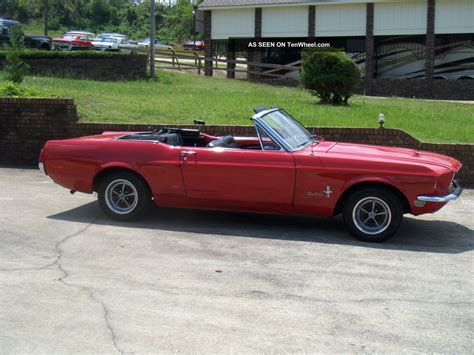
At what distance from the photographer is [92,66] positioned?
24.4m

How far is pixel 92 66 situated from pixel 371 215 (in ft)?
61.8

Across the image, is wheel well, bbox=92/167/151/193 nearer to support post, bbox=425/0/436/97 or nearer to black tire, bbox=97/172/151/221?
black tire, bbox=97/172/151/221

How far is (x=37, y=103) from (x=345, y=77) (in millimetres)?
8282

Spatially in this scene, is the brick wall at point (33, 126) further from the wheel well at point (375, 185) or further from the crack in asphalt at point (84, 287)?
the wheel well at point (375, 185)

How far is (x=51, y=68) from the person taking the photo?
23516 mm

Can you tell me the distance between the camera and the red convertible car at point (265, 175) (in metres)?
7.23

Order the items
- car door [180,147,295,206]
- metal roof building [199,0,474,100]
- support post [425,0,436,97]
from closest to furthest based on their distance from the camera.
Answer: car door [180,147,295,206]
support post [425,0,436,97]
metal roof building [199,0,474,100]

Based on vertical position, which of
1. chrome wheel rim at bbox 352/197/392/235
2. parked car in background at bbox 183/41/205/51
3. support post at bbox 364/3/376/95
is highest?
parked car in background at bbox 183/41/205/51

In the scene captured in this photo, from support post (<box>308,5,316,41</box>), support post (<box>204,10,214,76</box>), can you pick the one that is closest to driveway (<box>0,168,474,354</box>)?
support post (<box>308,5,316,41</box>)

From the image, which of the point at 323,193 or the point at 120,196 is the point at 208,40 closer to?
the point at 120,196

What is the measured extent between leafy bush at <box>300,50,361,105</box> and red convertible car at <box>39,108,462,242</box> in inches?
350

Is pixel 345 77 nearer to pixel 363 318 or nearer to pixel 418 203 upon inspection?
pixel 418 203

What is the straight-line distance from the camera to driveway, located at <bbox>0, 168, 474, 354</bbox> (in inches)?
186

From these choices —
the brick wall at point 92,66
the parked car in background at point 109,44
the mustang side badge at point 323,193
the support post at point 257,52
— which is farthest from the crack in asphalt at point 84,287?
the parked car in background at point 109,44
